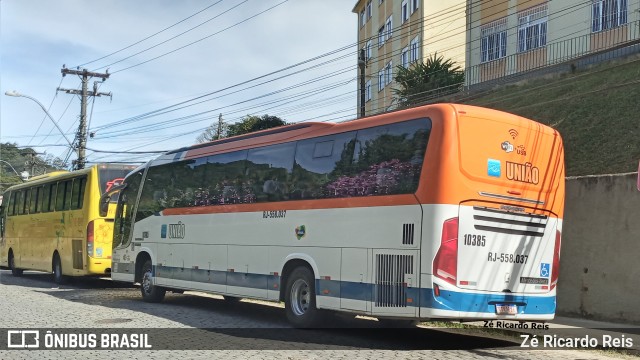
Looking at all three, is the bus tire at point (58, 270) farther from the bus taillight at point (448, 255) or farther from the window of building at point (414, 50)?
the window of building at point (414, 50)

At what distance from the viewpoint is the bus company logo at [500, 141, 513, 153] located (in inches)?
348

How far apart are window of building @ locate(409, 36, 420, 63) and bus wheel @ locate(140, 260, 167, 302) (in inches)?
864

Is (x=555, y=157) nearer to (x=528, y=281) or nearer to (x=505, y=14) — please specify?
(x=528, y=281)

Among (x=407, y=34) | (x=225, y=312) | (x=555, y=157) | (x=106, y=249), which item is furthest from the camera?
(x=407, y=34)

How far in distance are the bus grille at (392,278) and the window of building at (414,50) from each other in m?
25.4

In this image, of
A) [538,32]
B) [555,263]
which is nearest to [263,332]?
[555,263]

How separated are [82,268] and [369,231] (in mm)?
12045

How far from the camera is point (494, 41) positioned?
88.7 feet

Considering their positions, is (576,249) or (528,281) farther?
(576,249)

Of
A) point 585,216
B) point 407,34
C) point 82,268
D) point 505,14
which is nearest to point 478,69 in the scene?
point 505,14

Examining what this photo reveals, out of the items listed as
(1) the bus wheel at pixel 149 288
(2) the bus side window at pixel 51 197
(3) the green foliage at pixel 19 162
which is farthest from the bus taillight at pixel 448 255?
(3) the green foliage at pixel 19 162

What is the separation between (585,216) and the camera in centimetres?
1142

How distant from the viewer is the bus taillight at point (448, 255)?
8.09 meters

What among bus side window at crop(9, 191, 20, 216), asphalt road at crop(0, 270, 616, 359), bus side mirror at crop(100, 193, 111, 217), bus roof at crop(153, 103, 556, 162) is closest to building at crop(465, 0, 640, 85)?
bus roof at crop(153, 103, 556, 162)
